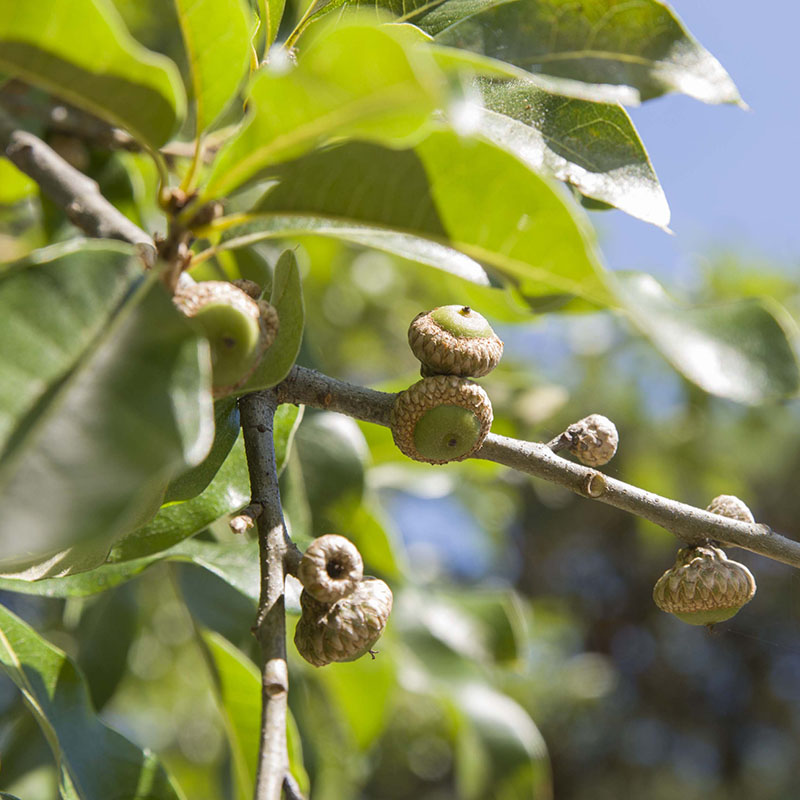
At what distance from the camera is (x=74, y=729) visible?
73cm

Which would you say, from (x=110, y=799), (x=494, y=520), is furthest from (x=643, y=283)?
(x=494, y=520)

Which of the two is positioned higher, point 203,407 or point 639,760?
point 203,407

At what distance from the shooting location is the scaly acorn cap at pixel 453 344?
25.6 inches

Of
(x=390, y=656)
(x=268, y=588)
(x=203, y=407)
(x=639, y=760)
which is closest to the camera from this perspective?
(x=203, y=407)

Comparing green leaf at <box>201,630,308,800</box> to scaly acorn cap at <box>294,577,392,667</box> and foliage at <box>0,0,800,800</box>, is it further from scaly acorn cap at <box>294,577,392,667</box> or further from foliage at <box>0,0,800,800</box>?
scaly acorn cap at <box>294,577,392,667</box>

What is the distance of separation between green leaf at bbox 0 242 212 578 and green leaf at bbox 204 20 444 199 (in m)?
0.10

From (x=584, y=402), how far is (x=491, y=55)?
2.67 meters

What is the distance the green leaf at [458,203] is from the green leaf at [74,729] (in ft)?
1.52

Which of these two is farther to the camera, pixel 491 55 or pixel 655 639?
pixel 655 639

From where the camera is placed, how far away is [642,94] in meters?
0.73

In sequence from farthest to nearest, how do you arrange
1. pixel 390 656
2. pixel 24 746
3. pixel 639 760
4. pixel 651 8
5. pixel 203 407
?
pixel 639 760 < pixel 390 656 < pixel 24 746 < pixel 651 8 < pixel 203 407

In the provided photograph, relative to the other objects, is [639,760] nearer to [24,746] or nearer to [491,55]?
[24,746]

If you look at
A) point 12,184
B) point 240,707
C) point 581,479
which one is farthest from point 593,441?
point 12,184

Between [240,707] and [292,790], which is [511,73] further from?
[240,707]
